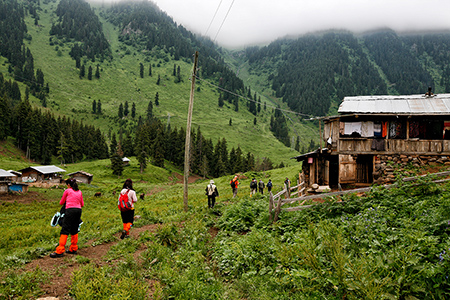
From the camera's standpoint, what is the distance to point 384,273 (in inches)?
216

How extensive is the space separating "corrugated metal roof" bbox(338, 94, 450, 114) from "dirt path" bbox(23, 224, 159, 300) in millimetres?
21742

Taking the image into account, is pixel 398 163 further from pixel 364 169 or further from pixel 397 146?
pixel 364 169

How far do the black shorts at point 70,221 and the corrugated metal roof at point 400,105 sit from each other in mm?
21904

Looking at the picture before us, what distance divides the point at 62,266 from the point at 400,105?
26.5 meters

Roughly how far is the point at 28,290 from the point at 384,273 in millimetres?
7614

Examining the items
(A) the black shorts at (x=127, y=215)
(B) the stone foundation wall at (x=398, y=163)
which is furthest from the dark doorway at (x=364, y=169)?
(A) the black shorts at (x=127, y=215)

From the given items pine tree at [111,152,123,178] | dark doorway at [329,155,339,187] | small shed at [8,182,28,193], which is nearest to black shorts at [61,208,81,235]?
dark doorway at [329,155,339,187]

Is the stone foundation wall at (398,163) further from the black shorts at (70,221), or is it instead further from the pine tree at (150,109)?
the pine tree at (150,109)

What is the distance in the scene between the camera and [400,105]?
22625mm

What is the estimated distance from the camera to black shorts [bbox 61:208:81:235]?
26.6 ft

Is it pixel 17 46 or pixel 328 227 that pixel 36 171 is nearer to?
pixel 328 227

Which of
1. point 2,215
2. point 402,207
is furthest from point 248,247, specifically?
point 2,215

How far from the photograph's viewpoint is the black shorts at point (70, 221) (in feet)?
26.6

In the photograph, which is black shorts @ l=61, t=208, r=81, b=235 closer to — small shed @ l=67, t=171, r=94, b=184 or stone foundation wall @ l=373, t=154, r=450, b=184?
stone foundation wall @ l=373, t=154, r=450, b=184
